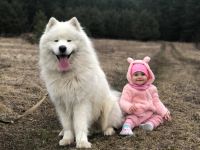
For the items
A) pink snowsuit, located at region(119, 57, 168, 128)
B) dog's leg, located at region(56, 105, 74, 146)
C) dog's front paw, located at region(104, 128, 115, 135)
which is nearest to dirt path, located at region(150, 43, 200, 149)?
pink snowsuit, located at region(119, 57, 168, 128)

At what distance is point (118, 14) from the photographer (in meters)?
87.4

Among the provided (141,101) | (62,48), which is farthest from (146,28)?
(62,48)

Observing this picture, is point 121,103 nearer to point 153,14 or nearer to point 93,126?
point 93,126

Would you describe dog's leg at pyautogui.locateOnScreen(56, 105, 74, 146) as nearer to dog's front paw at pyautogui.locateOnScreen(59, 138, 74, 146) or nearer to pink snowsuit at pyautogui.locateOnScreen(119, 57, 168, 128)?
dog's front paw at pyautogui.locateOnScreen(59, 138, 74, 146)

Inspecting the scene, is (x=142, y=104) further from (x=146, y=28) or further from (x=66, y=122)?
(x=146, y=28)

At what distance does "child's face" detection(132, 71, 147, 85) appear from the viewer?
25.2 ft

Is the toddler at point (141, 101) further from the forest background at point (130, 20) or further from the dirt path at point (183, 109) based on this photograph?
the forest background at point (130, 20)

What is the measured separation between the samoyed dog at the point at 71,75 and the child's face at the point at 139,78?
98 centimetres

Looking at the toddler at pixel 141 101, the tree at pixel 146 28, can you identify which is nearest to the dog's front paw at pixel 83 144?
the toddler at pixel 141 101

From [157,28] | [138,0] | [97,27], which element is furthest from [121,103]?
[138,0]

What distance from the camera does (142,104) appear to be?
767 cm

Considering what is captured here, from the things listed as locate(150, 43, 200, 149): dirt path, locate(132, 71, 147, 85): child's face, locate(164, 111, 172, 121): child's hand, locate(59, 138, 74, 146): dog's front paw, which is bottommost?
locate(150, 43, 200, 149): dirt path

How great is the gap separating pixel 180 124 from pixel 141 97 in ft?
3.44

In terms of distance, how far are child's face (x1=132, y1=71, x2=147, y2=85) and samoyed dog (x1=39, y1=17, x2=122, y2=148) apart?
98 cm
